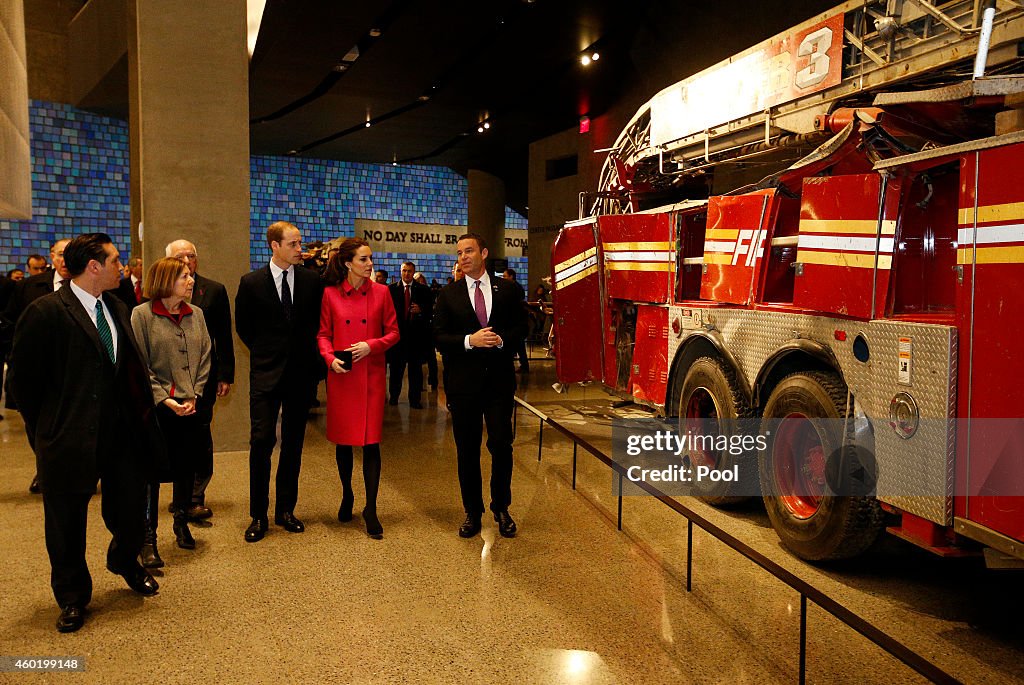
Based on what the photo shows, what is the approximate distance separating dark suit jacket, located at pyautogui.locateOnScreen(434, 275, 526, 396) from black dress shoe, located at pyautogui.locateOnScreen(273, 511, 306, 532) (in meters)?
1.25

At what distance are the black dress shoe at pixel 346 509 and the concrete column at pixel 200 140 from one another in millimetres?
2499

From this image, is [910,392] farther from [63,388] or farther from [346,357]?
[63,388]

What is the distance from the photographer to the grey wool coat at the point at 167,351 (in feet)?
14.8

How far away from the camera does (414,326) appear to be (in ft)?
33.2

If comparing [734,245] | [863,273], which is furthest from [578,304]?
[863,273]

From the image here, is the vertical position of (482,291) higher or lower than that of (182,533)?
higher

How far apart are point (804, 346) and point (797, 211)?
98cm

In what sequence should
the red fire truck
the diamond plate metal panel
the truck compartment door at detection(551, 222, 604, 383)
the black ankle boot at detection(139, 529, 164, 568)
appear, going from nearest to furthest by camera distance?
the red fire truck, the diamond plate metal panel, the black ankle boot at detection(139, 529, 164, 568), the truck compartment door at detection(551, 222, 604, 383)

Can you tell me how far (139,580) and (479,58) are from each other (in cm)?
1086

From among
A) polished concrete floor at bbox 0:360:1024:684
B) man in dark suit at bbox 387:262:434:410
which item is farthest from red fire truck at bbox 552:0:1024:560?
man in dark suit at bbox 387:262:434:410

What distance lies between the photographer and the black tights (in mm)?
5066

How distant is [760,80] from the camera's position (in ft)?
17.8

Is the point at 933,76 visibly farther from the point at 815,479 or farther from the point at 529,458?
the point at 529,458

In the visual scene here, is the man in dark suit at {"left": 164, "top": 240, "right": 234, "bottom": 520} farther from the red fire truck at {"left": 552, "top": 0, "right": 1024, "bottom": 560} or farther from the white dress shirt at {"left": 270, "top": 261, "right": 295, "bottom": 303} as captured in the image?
the red fire truck at {"left": 552, "top": 0, "right": 1024, "bottom": 560}
